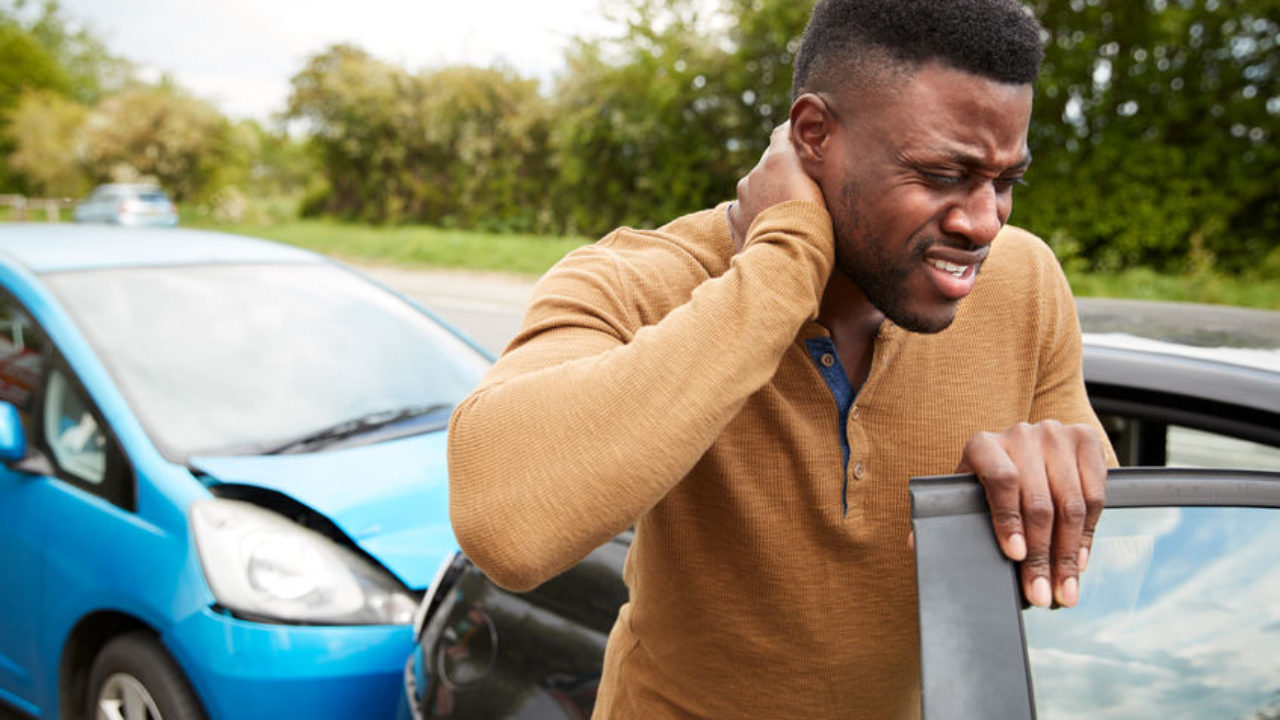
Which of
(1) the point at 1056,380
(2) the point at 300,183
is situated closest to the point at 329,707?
(1) the point at 1056,380

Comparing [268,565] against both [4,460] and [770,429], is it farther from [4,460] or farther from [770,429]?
[770,429]

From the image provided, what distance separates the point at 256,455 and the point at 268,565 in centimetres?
47

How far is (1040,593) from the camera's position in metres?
0.99

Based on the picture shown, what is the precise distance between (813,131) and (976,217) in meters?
0.23

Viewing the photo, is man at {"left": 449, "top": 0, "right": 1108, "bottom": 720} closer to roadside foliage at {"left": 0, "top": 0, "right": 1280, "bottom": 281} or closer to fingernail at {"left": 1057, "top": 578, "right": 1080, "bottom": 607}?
fingernail at {"left": 1057, "top": 578, "right": 1080, "bottom": 607}

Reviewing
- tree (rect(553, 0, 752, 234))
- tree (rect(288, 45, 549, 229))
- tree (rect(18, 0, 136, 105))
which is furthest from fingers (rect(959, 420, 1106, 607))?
tree (rect(18, 0, 136, 105))

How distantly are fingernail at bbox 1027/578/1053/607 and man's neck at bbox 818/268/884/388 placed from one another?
38 cm

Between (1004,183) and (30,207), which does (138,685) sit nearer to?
(1004,183)

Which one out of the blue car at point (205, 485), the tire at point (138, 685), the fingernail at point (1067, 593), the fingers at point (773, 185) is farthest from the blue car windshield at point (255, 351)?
the fingernail at point (1067, 593)

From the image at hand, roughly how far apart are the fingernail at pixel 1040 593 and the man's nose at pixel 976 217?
1.35 feet

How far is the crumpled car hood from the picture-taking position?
2586 mm

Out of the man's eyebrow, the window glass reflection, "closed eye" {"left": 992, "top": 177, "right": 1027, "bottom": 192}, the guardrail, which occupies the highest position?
the man's eyebrow

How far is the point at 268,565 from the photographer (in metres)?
2.48

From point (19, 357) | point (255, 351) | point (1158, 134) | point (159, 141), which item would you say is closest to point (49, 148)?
point (159, 141)
